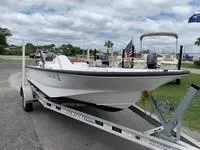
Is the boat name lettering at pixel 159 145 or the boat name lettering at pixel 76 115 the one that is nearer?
the boat name lettering at pixel 159 145

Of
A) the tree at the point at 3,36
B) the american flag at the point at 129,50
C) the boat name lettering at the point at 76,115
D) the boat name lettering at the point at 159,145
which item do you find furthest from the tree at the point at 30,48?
the tree at the point at 3,36

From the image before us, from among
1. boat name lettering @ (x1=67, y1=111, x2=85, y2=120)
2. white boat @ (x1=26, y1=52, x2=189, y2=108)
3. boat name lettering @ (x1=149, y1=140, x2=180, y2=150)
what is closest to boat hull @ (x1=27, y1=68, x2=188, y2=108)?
white boat @ (x1=26, y1=52, x2=189, y2=108)

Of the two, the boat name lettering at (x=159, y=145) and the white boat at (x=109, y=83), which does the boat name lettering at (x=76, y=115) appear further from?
the boat name lettering at (x=159, y=145)

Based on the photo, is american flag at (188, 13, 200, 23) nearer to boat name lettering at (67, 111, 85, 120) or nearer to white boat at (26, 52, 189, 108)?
white boat at (26, 52, 189, 108)

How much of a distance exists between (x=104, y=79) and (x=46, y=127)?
6.73 feet

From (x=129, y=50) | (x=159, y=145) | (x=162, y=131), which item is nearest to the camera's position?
(x=159, y=145)

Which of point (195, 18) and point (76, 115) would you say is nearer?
point (76, 115)

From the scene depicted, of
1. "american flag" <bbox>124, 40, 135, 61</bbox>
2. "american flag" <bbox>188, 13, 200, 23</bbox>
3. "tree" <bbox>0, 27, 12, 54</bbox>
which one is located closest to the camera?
"american flag" <bbox>188, 13, 200, 23</bbox>

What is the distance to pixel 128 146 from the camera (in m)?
4.20

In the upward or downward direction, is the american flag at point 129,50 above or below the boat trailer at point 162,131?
above

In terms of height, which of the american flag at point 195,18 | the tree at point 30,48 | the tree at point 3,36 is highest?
the tree at point 3,36

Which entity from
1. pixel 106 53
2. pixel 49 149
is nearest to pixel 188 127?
pixel 49 149

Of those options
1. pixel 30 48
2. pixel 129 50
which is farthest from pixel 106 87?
pixel 129 50

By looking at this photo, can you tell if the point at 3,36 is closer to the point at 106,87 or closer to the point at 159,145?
the point at 106,87
